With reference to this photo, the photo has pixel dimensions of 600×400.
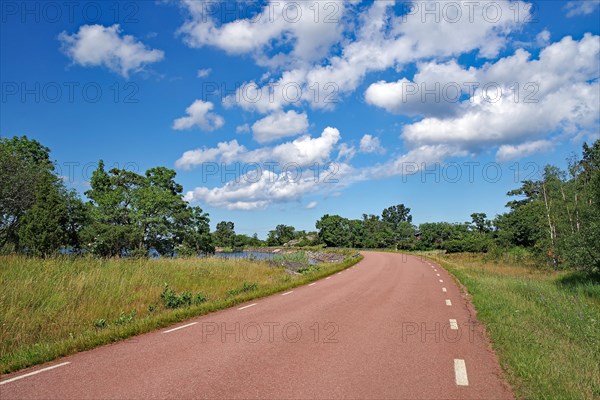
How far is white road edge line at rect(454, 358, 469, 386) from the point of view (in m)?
5.08

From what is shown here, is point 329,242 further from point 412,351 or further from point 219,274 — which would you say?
point 412,351

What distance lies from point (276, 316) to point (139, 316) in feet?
12.2

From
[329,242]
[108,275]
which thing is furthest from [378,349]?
[329,242]

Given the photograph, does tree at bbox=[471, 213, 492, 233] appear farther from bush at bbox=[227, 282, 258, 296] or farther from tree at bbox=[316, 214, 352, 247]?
bush at bbox=[227, 282, 258, 296]

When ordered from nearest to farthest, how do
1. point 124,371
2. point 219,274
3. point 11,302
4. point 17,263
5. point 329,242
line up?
point 124,371
point 11,302
point 17,263
point 219,274
point 329,242

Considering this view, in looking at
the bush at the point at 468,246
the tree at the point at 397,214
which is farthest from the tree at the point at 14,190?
the tree at the point at 397,214

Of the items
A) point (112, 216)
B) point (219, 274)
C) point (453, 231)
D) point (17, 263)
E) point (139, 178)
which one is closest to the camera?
point (17, 263)

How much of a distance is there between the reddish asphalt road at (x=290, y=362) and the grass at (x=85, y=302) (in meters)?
0.59

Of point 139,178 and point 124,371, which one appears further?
point 139,178

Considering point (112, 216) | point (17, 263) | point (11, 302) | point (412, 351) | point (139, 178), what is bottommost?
point (412, 351)

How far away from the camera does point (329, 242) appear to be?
12075 centimetres

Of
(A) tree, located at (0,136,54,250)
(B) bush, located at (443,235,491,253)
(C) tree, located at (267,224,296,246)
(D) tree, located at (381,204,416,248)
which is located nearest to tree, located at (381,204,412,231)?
(D) tree, located at (381,204,416,248)

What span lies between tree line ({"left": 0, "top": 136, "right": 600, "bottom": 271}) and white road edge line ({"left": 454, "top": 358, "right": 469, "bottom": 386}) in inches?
707

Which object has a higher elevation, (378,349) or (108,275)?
(108,275)
